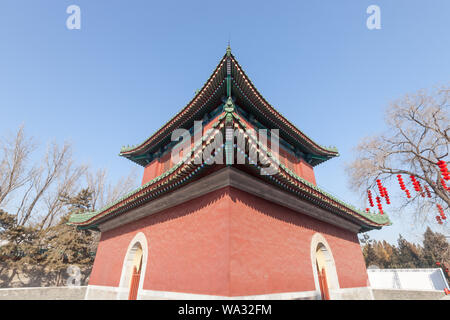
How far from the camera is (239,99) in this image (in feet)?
25.6

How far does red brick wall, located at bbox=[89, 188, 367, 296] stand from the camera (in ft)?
15.2

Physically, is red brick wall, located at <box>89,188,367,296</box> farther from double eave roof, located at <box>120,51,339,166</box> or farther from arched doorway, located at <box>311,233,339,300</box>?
double eave roof, located at <box>120,51,339,166</box>

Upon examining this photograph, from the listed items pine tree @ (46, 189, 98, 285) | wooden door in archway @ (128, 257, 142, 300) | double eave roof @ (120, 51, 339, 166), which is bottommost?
wooden door in archway @ (128, 257, 142, 300)

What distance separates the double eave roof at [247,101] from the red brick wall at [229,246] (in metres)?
3.88

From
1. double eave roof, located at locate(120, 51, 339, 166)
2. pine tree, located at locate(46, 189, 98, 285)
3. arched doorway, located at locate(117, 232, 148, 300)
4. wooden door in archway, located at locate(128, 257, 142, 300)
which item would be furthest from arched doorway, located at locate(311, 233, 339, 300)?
pine tree, located at locate(46, 189, 98, 285)

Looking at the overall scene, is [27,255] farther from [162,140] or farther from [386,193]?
[386,193]

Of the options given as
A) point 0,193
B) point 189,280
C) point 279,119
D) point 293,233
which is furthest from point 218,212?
point 0,193

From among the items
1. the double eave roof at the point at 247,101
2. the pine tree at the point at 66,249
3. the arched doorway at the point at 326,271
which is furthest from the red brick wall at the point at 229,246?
the pine tree at the point at 66,249

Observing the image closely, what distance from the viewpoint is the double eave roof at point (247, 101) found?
692 cm

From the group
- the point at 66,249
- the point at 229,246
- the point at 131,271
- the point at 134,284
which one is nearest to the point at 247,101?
the point at 229,246

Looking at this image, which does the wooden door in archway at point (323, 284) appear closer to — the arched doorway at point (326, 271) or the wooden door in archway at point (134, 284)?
the arched doorway at point (326, 271)

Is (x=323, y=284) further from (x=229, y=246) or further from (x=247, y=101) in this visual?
(x=247, y=101)

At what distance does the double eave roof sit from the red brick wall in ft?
12.7
